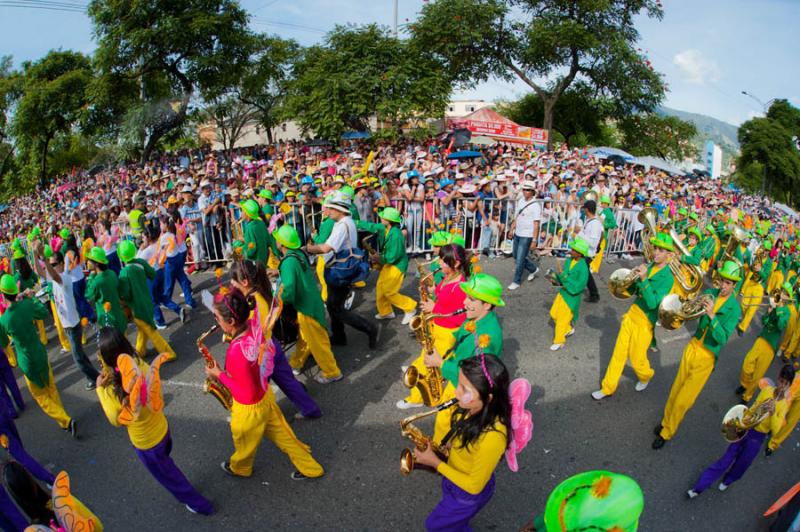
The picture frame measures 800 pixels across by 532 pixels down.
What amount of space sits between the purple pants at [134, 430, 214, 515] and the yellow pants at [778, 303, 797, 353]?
6.65m

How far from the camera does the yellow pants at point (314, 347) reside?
511 centimetres

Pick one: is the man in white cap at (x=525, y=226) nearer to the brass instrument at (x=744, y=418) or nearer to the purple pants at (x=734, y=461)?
the purple pants at (x=734, y=461)

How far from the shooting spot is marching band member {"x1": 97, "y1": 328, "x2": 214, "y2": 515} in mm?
3249

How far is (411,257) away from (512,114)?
3767cm

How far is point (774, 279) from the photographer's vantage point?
8.45 m

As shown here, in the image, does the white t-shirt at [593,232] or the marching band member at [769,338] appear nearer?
the marching band member at [769,338]

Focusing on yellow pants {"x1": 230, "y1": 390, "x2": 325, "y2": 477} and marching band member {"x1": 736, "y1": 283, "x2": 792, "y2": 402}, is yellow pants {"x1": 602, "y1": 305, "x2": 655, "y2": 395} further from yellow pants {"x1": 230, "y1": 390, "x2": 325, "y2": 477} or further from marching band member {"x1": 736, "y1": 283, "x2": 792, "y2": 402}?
yellow pants {"x1": 230, "y1": 390, "x2": 325, "y2": 477}

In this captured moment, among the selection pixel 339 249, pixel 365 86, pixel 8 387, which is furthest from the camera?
pixel 365 86

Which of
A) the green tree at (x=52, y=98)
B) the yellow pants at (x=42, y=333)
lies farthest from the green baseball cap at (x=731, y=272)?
the green tree at (x=52, y=98)

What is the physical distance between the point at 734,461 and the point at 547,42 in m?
28.7

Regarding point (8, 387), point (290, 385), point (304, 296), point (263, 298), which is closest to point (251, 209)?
point (304, 296)

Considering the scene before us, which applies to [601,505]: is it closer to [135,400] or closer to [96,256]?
[135,400]

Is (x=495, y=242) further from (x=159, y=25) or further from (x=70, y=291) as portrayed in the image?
(x=159, y=25)

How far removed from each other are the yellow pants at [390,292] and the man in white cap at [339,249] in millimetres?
678
